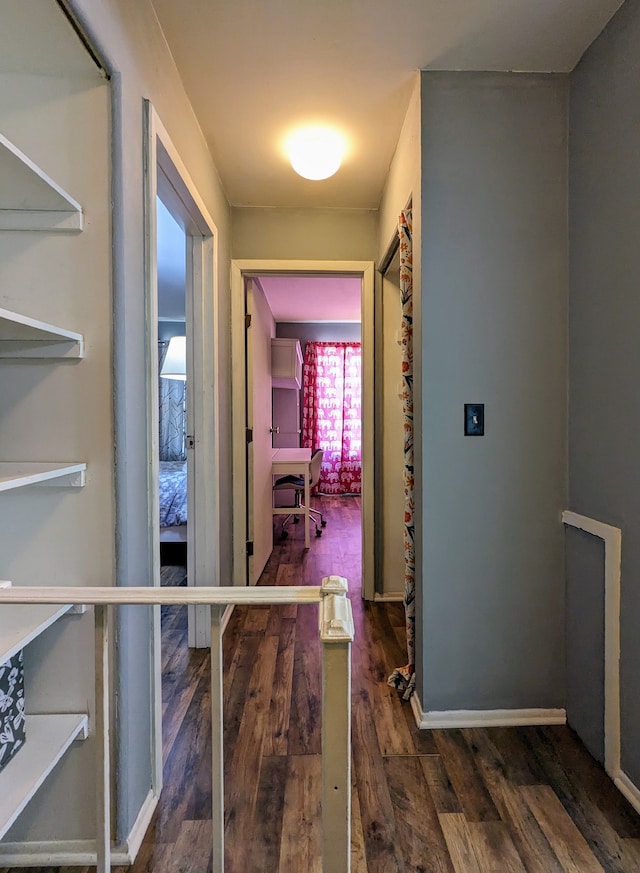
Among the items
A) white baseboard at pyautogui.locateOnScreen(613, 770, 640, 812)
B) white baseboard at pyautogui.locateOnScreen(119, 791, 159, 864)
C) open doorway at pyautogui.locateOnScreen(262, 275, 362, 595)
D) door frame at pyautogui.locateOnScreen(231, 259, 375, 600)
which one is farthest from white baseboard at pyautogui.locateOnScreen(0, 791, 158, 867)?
open doorway at pyautogui.locateOnScreen(262, 275, 362, 595)

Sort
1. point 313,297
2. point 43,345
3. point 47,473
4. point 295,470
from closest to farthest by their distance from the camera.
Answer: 1. point 47,473
2. point 43,345
3. point 295,470
4. point 313,297

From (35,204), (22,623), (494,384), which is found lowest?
(22,623)

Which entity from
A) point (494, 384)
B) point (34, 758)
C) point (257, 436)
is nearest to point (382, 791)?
point (34, 758)

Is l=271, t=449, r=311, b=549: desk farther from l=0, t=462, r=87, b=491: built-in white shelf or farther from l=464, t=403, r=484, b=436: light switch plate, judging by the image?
l=0, t=462, r=87, b=491: built-in white shelf

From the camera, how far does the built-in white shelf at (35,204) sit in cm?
102

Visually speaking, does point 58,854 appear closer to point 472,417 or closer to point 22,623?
point 22,623

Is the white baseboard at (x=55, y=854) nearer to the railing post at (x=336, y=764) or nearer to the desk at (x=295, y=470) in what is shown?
the railing post at (x=336, y=764)

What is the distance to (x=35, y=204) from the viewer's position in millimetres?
1108

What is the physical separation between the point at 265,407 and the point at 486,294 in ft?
6.69

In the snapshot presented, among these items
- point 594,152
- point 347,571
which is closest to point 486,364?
point 594,152

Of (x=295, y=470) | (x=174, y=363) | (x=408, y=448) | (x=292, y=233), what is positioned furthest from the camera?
(x=174, y=363)

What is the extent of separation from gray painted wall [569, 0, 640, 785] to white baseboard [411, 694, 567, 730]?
0.32 m

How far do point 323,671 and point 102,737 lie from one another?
456mm

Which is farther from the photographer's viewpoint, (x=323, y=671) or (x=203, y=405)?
(x=203, y=405)
